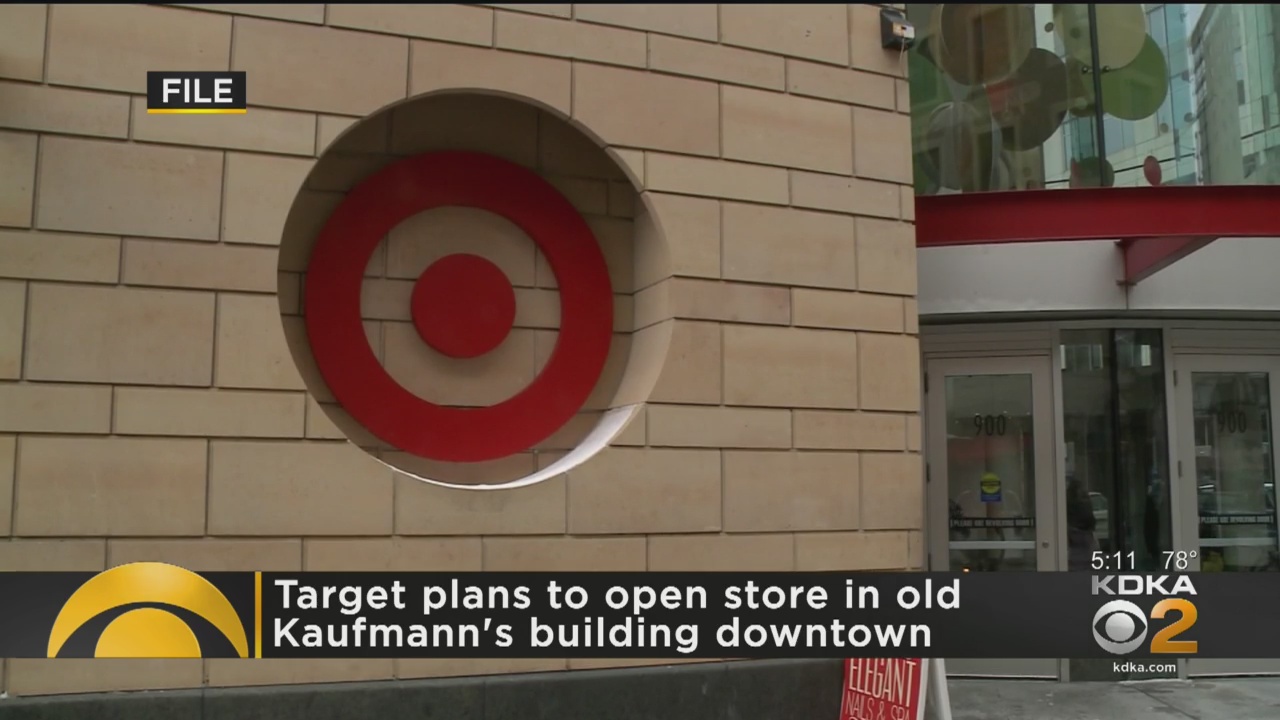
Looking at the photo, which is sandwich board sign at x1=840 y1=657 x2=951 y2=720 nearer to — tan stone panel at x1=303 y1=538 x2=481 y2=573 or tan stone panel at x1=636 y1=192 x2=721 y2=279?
tan stone panel at x1=303 y1=538 x2=481 y2=573

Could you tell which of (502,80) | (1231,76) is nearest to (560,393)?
(502,80)

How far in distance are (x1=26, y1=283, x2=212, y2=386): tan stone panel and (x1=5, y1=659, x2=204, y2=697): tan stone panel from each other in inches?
58.0

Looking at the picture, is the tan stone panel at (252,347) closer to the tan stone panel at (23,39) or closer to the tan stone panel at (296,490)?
the tan stone panel at (296,490)

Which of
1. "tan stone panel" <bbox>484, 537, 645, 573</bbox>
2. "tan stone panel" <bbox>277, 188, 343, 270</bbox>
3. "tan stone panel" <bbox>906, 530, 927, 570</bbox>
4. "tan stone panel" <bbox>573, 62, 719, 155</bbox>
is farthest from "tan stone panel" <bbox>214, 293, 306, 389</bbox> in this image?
"tan stone panel" <bbox>906, 530, 927, 570</bbox>

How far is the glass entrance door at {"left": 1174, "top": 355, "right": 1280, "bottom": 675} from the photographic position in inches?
342

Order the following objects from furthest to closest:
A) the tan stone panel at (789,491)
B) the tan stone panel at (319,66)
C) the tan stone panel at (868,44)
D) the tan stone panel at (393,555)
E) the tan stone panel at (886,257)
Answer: the tan stone panel at (868,44)
the tan stone panel at (886,257)
the tan stone panel at (789,491)
the tan stone panel at (319,66)
the tan stone panel at (393,555)

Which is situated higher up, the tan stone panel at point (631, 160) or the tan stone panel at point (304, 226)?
the tan stone panel at point (631, 160)

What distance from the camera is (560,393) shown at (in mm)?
7137

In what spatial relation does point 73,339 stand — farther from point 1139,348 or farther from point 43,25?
point 1139,348

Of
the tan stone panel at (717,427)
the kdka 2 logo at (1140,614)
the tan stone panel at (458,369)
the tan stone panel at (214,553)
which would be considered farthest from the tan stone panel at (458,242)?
the kdka 2 logo at (1140,614)

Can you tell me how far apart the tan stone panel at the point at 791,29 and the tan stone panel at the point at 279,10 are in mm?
2552

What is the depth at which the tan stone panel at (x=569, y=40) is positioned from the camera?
664 centimetres

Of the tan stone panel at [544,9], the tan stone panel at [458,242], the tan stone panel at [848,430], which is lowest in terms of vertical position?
the tan stone panel at [848,430]

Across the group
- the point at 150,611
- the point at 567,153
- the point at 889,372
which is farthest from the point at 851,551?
the point at 150,611
